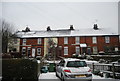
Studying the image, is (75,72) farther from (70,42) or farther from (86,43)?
(86,43)

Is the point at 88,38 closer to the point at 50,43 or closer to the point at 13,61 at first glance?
the point at 50,43

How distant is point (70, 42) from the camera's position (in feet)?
114

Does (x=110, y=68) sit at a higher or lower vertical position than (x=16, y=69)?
lower

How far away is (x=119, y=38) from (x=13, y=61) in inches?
1293

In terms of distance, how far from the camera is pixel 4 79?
8.72 meters

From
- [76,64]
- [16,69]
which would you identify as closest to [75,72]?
[76,64]

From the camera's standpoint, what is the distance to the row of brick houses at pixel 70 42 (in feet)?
110

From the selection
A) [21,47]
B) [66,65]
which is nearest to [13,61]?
[66,65]

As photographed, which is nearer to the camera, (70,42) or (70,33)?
(70,42)

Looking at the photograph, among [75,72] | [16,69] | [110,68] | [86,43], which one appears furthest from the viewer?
[86,43]

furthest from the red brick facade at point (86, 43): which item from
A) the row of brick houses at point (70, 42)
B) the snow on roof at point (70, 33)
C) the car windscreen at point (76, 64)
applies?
the car windscreen at point (76, 64)

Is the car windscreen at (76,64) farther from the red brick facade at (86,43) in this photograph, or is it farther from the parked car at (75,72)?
the red brick facade at (86,43)

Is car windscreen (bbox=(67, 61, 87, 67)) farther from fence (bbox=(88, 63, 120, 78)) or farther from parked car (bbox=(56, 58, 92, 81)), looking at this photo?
fence (bbox=(88, 63, 120, 78))

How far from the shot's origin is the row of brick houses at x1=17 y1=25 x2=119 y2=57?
110ft
